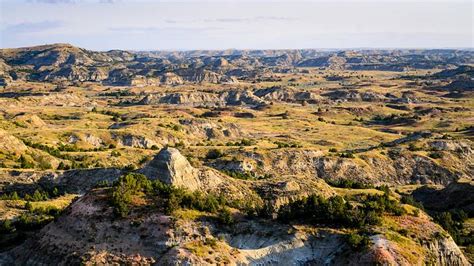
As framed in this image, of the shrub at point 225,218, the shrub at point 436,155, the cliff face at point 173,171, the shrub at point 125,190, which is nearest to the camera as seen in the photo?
the shrub at point 125,190

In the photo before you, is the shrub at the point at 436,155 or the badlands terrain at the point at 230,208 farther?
the shrub at the point at 436,155

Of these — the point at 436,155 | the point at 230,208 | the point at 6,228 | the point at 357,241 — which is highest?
the point at 357,241

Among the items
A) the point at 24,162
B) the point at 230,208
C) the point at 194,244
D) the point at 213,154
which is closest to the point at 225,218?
the point at 230,208

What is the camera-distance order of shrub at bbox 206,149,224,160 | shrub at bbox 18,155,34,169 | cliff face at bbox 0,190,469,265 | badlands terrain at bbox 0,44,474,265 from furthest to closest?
shrub at bbox 206,149,224,160 → shrub at bbox 18,155,34,169 → badlands terrain at bbox 0,44,474,265 → cliff face at bbox 0,190,469,265

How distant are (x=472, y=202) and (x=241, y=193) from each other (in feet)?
138

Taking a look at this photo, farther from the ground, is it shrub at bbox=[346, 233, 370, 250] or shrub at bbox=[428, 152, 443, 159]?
shrub at bbox=[346, 233, 370, 250]

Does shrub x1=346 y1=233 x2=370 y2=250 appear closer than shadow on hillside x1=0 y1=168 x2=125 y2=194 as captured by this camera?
Yes

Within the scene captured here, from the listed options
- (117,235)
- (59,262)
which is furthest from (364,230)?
(59,262)

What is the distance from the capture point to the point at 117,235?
42.1 m

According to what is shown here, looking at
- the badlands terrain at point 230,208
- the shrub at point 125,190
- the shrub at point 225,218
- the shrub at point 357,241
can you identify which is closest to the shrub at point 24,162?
the badlands terrain at point 230,208

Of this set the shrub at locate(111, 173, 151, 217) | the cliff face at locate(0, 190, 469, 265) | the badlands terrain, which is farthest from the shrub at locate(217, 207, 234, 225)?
the shrub at locate(111, 173, 151, 217)

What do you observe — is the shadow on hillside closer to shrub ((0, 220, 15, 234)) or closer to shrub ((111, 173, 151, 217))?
shrub ((0, 220, 15, 234))

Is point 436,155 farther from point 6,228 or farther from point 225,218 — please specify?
point 6,228

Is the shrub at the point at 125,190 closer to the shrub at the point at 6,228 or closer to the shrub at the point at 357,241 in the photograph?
the shrub at the point at 6,228
